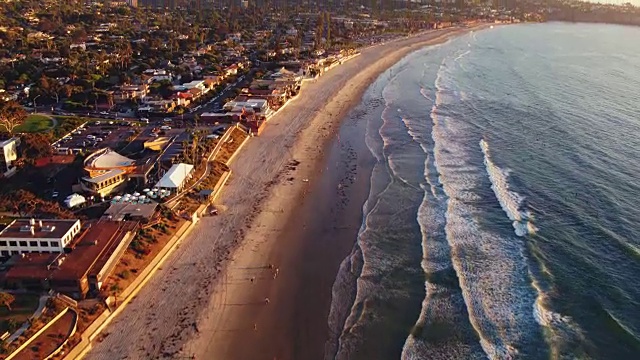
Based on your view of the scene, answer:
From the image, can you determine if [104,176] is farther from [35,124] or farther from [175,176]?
[35,124]

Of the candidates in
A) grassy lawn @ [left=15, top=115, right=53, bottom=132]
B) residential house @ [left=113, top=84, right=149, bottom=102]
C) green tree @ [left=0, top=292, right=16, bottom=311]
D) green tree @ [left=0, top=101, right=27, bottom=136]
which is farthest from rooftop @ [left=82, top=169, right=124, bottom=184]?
residential house @ [left=113, top=84, right=149, bottom=102]

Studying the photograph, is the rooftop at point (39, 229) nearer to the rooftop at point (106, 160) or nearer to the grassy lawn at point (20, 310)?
the grassy lawn at point (20, 310)

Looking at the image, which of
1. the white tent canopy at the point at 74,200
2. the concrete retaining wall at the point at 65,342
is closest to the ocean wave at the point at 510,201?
the concrete retaining wall at the point at 65,342

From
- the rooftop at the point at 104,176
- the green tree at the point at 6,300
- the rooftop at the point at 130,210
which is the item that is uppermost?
the rooftop at the point at 104,176

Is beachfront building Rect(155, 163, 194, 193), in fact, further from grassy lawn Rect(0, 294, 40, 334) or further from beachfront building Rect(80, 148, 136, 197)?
grassy lawn Rect(0, 294, 40, 334)

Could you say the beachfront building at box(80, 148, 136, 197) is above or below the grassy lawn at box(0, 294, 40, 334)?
above

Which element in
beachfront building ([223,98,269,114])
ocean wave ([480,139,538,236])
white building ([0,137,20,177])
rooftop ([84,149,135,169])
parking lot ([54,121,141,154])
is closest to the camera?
ocean wave ([480,139,538,236])

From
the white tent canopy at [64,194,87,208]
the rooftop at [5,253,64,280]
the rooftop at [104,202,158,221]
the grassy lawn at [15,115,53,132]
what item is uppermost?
the grassy lawn at [15,115,53,132]

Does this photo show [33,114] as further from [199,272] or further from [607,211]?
[607,211]
